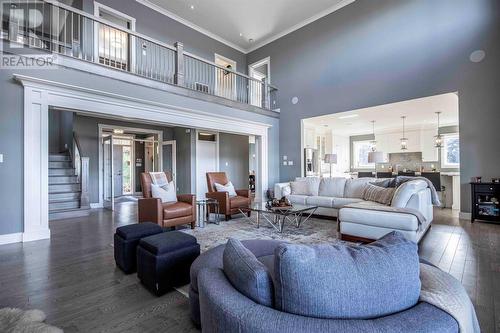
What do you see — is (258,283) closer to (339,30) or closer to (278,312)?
(278,312)

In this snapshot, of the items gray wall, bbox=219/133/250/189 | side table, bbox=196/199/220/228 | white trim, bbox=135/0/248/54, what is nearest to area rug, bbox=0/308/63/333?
side table, bbox=196/199/220/228

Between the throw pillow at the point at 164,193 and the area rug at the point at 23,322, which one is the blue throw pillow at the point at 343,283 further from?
the throw pillow at the point at 164,193

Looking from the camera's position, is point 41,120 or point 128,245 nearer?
point 128,245

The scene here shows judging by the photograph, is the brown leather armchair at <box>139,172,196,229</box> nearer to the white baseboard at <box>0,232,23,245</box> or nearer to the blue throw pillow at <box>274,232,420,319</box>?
the white baseboard at <box>0,232,23,245</box>

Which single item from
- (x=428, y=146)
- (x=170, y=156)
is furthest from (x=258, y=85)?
(x=428, y=146)

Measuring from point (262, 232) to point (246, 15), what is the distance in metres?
6.41

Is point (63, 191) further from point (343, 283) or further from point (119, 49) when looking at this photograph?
point (343, 283)

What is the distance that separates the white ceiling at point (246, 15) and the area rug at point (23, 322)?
7304mm

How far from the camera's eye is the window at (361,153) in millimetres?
11117

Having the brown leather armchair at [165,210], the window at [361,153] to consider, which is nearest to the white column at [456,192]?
the window at [361,153]

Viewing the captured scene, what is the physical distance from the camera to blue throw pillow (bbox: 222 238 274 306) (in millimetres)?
862

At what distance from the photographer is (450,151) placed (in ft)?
28.4

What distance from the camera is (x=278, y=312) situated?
0.77 metres

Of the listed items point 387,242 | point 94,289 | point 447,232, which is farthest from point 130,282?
point 447,232
